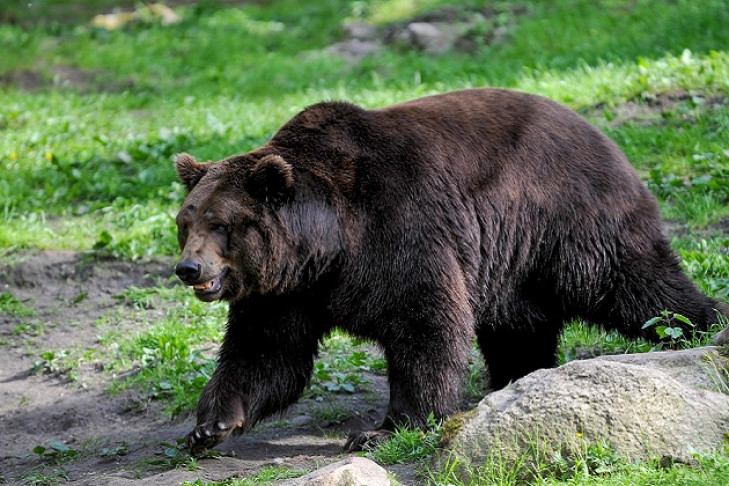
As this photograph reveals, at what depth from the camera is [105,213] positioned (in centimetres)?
1045

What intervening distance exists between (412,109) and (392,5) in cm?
1045

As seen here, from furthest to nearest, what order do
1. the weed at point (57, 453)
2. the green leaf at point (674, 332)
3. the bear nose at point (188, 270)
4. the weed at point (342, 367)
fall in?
the weed at point (342, 367) → the weed at point (57, 453) → the green leaf at point (674, 332) → the bear nose at point (188, 270)

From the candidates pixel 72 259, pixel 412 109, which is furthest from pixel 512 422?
pixel 72 259

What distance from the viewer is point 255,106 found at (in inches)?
507

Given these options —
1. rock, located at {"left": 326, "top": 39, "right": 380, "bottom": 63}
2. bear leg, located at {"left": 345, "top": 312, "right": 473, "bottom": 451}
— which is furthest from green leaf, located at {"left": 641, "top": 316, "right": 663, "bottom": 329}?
Result: rock, located at {"left": 326, "top": 39, "right": 380, "bottom": 63}

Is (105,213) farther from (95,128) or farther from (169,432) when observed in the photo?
(169,432)

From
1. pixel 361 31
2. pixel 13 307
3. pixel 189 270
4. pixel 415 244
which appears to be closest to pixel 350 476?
pixel 189 270

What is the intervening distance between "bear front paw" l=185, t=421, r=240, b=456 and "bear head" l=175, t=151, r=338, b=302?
72 centimetres

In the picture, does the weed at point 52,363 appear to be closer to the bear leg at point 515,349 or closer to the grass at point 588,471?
the bear leg at point 515,349

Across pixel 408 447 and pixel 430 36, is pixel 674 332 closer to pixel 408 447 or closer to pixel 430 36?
pixel 408 447

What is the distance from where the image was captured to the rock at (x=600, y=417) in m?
4.68

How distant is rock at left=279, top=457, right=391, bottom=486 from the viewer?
457cm

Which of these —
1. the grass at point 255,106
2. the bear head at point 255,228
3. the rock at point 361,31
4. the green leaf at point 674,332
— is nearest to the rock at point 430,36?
the grass at point 255,106

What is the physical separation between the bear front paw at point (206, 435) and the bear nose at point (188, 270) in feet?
2.92
